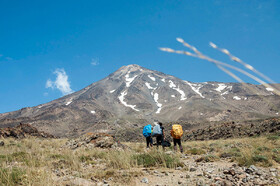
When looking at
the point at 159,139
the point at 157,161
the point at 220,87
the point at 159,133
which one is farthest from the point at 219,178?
the point at 220,87

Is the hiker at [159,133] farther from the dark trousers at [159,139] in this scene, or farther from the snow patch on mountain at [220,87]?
the snow patch on mountain at [220,87]

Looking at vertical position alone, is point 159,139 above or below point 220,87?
below

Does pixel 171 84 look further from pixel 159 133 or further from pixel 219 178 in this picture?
pixel 219 178

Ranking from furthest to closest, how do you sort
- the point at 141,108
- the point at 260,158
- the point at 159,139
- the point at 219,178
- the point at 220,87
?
1. the point at 220,87
2. the point at 141,108
3. the point at 159,139
4. the point at 260,158
5. the point at 219,178

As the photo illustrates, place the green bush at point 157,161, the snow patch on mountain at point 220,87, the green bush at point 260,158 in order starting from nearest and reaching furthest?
the green bush at point 260,158, the green bush at point 157,161, the snow patch on mountain at point 220,87

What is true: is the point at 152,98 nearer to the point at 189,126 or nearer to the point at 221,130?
the point at 189,126

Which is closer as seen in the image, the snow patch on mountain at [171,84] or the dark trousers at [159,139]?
the dark trousers at [159,139]

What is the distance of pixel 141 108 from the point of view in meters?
125

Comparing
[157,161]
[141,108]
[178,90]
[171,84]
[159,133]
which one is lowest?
[157,161]

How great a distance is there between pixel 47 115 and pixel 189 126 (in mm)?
69659

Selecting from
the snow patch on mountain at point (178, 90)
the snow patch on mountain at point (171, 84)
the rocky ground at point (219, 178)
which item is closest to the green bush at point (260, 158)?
the rocky ground at point (219, 178)

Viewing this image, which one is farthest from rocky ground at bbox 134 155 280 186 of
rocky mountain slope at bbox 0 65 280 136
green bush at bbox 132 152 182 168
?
rocky mountain slope at bbox 0 65 280 136

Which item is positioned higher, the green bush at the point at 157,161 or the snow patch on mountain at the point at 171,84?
the snow patch on mountain at the point at 171,84

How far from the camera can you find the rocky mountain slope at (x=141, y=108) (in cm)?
8750
